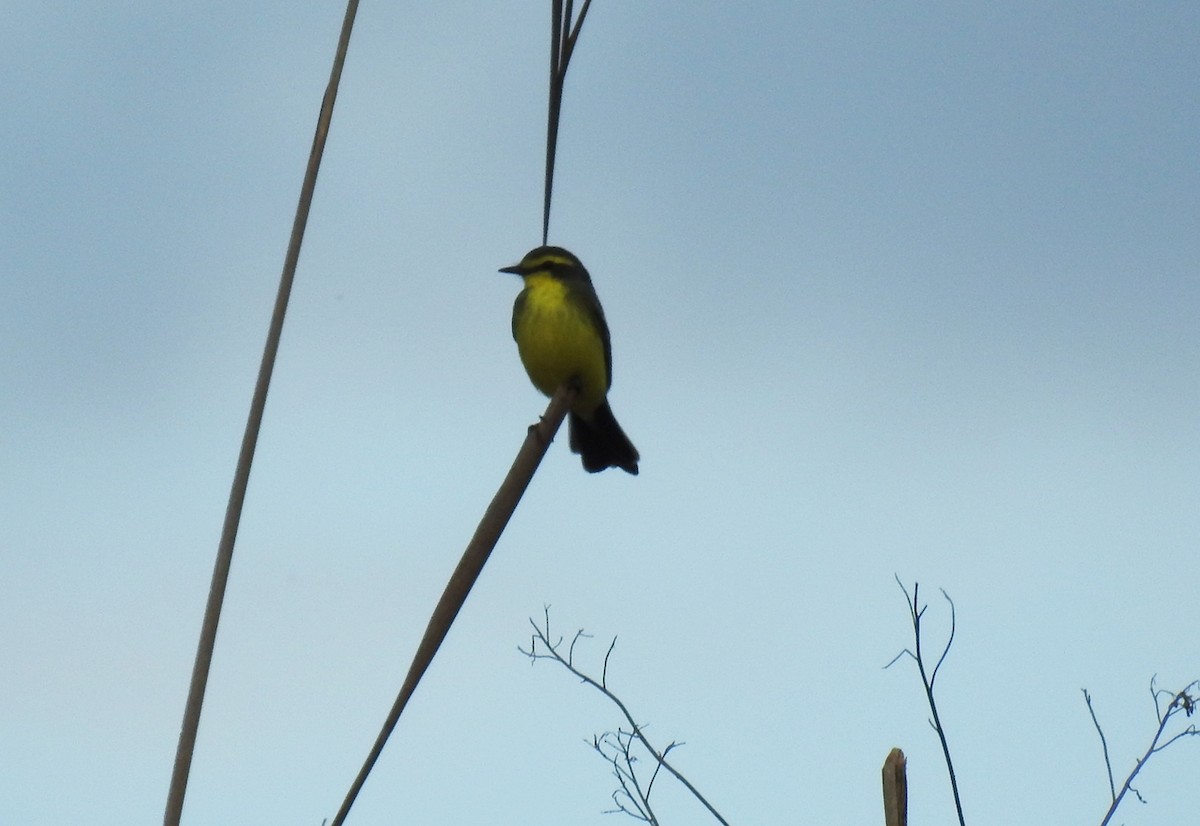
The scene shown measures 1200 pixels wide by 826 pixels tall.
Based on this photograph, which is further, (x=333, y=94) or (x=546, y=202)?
(x=333, y=94)

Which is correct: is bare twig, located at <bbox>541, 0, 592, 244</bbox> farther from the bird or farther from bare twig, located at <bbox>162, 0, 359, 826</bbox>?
the bird

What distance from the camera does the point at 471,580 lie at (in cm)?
163

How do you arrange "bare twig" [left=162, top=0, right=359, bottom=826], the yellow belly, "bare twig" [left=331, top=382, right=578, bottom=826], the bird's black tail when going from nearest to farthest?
"bare twig" [left=331, top=382, right=578, bottom=826], "bare twig" [left=162, top=0, right=359, bottom=826], the yellow belly, the bird's black tail

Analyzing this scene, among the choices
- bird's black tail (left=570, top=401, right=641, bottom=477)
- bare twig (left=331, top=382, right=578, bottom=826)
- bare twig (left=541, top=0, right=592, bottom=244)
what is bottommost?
bare twig (left=331, top=382, right=578, bottom=826)

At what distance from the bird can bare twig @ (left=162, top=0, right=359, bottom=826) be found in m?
3.98

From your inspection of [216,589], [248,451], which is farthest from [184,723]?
[248,451]

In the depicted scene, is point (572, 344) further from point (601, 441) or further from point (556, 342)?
point (601, 441)

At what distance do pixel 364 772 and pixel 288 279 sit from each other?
36.1 inches

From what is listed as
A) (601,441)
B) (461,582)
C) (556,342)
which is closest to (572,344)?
(556,342)

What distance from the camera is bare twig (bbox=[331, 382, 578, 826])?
1.59 metres

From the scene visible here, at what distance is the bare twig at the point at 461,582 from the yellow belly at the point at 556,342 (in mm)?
4664

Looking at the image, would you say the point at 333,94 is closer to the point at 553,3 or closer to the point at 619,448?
the point at 553,3

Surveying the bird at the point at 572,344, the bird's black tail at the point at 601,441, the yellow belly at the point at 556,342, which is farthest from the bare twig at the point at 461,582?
the bird's black tail at the point at 601,441

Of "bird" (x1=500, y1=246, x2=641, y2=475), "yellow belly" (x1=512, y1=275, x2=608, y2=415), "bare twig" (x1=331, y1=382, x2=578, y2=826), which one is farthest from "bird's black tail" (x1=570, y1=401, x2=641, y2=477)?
"bare twig" (x1=331, y1=382, x2=578, y2=826)
